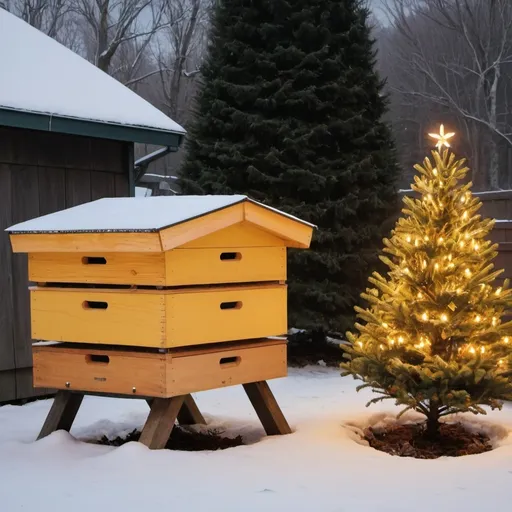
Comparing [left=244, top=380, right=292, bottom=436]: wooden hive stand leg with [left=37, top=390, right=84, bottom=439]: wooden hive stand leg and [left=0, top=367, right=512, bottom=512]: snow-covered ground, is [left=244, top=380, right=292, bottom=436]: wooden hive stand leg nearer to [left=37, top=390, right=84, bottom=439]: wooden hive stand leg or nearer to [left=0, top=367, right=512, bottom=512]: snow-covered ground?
[left=0, top=367, right=512, bottom=512]: snow-covered ground

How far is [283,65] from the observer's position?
8906 millimetres

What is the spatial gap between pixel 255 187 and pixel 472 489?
17.9ft

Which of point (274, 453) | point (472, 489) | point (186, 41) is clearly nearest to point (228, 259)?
point (274, 453)

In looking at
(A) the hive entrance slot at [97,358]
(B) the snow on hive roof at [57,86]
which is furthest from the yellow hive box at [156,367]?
(B) the snow on hive roof at [57,86]

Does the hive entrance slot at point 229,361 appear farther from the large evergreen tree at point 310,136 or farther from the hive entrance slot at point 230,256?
the large evergreen tree at point 310,136

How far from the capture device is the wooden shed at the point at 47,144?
21.6 feet

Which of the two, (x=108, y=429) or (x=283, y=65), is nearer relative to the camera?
(x=108, y=429)

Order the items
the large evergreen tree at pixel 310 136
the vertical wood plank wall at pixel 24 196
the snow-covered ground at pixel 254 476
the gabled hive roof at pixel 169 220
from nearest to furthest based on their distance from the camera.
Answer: the snow-covered ground at pixel 254 476 < the gabled hive roof at pixel 169 220 < the vertical wood plank wall at pixel 24 196 < the large evergreen tree at pixel 310 136

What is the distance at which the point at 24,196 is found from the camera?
6820mm

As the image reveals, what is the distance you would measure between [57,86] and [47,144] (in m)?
0.52

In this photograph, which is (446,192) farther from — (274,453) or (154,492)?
(154,492)

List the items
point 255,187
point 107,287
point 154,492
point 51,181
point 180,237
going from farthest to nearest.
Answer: point 255,187, point 51,181, point 107,287, point 180,237, point 154,492

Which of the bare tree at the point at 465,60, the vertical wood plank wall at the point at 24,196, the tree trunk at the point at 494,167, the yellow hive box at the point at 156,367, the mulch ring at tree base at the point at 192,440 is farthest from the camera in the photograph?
the tree trunk at the point at 494,167

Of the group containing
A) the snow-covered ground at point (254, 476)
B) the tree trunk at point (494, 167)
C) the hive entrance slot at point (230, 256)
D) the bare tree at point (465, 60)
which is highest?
the bare tree at point (465, 60)
